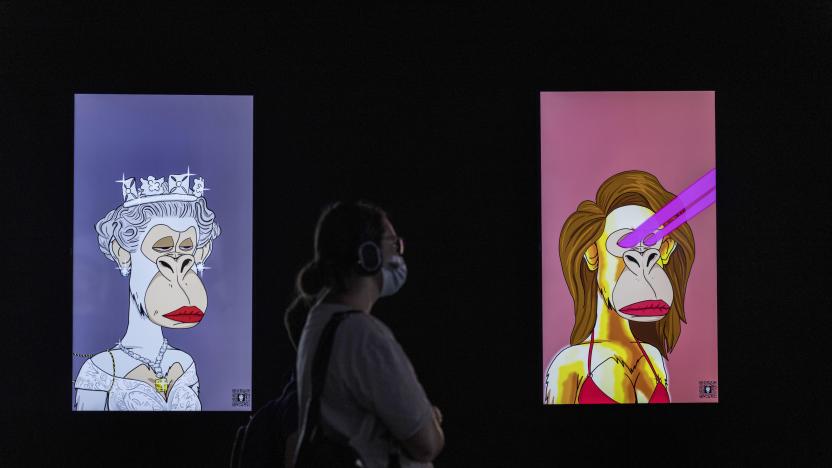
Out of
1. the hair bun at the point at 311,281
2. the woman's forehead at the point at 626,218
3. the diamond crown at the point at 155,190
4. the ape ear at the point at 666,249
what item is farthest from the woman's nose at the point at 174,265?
the ape ear at the point at 666,249

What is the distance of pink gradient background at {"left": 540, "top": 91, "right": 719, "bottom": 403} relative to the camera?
4199mm

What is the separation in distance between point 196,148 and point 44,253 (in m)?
0.95

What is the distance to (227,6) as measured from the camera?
14.1 feet

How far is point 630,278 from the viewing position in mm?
4184

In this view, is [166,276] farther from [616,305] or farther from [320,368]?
[320,368]

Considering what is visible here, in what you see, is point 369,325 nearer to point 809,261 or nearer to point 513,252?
point 513,252

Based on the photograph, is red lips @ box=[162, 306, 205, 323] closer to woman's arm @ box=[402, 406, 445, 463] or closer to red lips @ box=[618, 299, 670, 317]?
red lips @ box=[618, 299, 670, 317]

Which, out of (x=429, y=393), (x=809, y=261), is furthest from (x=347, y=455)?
(x=809, y=261)

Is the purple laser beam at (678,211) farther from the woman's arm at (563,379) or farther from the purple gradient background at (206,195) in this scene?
the purple gradient background at (206,195)

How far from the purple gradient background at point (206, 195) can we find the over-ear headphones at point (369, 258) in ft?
7.55

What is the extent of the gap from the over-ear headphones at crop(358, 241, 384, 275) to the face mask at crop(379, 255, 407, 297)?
0.29 ft

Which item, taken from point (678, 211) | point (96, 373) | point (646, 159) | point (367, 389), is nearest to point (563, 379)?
point (678, 211)

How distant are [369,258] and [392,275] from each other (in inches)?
6.5

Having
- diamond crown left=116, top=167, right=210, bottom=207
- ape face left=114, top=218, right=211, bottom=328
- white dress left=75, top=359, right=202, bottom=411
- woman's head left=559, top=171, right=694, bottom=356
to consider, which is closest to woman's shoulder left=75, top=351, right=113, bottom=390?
white dress left=75, top=359, right=202, bottom=411
